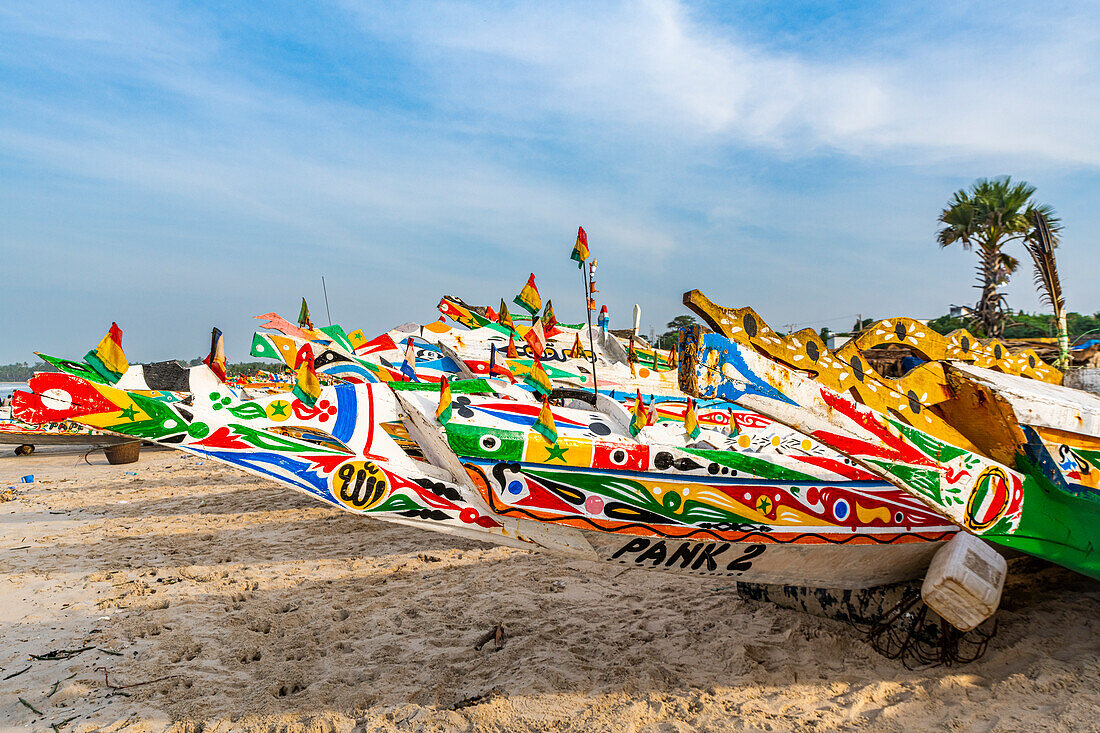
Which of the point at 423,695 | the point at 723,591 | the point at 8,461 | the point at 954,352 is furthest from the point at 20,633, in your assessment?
the point at 8,461

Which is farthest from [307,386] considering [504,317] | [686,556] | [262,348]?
[504,317]

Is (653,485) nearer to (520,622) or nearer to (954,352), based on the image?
(520,622)

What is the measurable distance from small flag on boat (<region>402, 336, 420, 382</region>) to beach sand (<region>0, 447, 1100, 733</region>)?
13.3ft

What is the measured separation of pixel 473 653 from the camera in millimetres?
4320

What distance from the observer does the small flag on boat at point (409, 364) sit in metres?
10.4

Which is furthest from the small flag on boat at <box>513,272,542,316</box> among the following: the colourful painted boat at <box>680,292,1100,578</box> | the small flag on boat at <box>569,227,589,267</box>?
the colourful painted boat at <box>680,292,1100,578</box>

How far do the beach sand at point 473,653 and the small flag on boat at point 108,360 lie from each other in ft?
6.66

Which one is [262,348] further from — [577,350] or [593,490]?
[593,490]

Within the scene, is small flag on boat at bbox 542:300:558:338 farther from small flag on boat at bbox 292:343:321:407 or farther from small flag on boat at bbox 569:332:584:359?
small flag on boat at bbox 292:343:321:407

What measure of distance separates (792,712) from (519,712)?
1.55m

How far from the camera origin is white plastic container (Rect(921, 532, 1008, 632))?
309 cm

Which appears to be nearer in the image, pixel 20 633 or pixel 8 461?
pixel 20 633

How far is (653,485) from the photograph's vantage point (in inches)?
151

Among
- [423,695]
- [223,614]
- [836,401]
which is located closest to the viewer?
[836,401]
